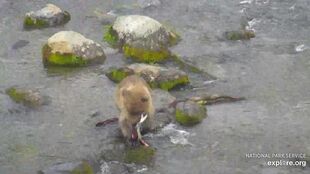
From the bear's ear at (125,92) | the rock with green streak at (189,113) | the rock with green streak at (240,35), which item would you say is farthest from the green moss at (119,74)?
the rock with green streak at (240,35)

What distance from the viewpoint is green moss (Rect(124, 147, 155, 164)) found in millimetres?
8266

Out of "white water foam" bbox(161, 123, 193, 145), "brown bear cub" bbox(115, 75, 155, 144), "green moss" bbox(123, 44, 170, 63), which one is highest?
"brown bear cub" bbox(115, 75, 155, 144)

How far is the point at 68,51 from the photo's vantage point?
37.7ft

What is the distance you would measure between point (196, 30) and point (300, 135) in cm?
497

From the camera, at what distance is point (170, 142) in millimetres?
8719

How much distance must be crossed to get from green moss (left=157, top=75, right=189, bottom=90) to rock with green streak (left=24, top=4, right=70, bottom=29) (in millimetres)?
4132

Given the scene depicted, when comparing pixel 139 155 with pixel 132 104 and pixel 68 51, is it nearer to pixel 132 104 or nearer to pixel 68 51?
pixel 132 104

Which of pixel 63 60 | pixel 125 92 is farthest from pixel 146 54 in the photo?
pixel 125 92

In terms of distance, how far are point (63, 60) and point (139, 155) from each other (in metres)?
3.74

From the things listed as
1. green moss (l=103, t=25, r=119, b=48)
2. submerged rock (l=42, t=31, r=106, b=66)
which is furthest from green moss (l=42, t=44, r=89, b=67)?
green moss (l=103, t=25, r=119, b=48)

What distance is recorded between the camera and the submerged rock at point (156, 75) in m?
10.5

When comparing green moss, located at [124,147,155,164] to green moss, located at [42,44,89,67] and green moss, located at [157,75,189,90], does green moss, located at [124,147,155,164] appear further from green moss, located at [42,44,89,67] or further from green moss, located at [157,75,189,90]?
green moss, located at [42,44,89,67]

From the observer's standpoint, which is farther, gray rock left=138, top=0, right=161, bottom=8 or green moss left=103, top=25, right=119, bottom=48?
gray rock left=138, top=0, right=161, bottom=8

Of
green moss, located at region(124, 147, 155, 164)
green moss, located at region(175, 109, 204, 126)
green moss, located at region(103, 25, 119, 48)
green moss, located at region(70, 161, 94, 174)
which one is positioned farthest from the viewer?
green moss, located at region(103, 25, 119, 48)
